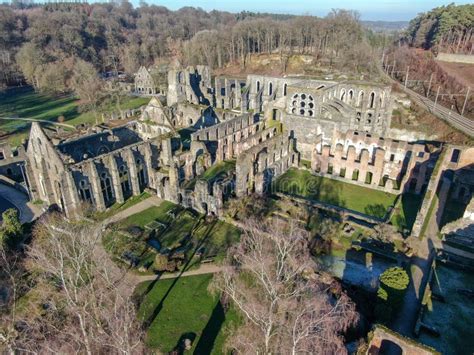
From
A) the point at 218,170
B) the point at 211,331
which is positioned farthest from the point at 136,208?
the point at 211,331

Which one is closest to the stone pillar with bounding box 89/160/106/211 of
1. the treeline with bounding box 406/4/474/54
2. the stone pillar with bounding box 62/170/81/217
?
the stone pillar with bounding box 62/170/81/217

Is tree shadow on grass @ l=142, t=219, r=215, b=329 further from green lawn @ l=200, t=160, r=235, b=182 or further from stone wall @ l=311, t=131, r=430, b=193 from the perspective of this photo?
stone wall @ l=311, t=131, r=430, b=193

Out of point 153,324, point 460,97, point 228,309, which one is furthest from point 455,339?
point 460,97

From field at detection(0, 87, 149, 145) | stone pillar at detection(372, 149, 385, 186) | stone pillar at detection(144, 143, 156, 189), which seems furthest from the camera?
field at detection(0, 87, 149, 145)

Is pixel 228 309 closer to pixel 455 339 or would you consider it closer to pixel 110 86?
pixel 455 339

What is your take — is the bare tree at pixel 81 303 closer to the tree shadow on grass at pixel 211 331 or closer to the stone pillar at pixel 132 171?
the tree shadow on grass at pixel 211 331

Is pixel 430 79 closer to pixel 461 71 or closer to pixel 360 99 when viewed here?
pixel 461 71

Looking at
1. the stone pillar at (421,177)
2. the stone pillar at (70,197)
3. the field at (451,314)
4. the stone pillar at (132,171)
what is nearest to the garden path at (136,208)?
the stone pillar at (132,171)
